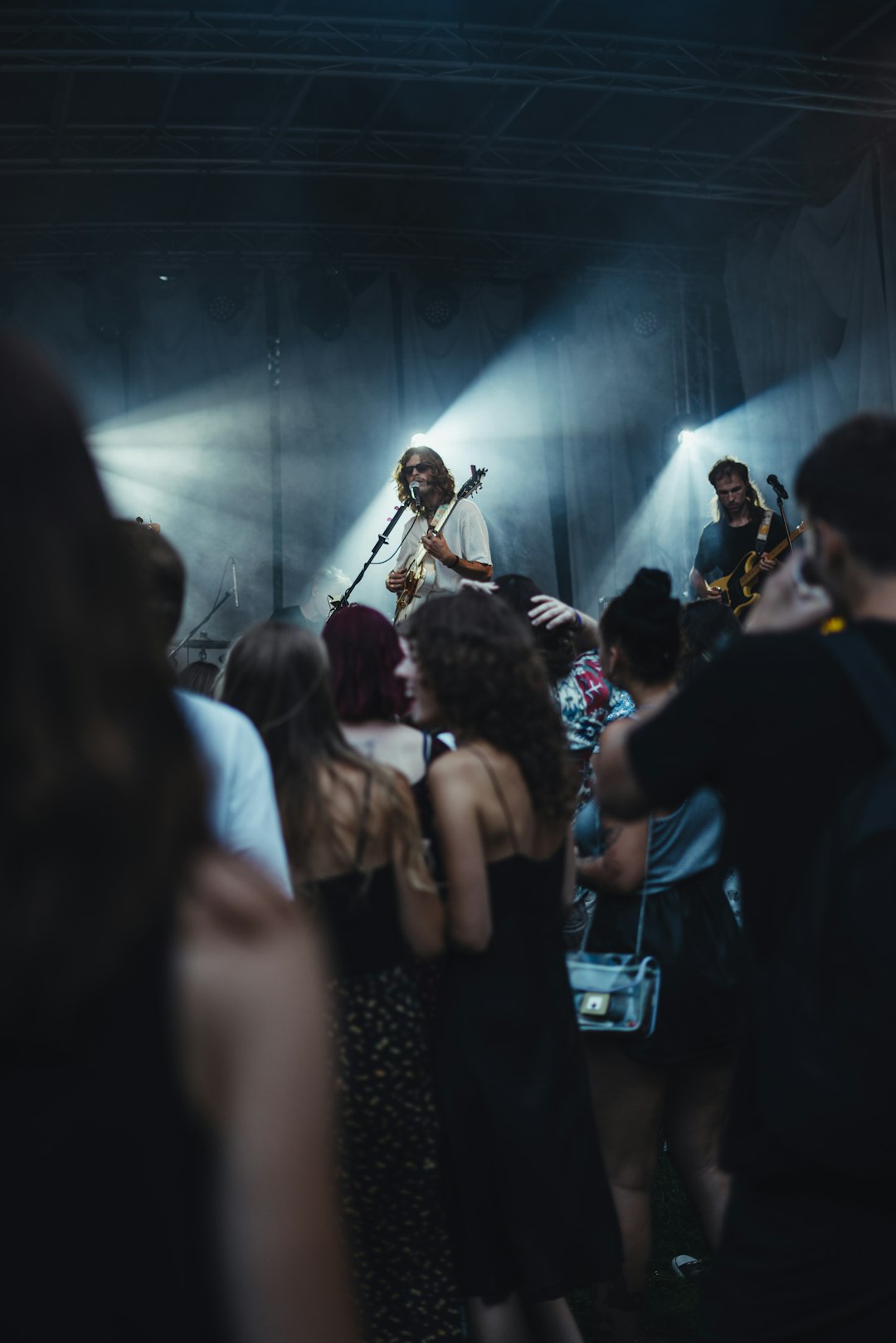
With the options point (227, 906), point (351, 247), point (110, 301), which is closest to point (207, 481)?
point (110, 301)

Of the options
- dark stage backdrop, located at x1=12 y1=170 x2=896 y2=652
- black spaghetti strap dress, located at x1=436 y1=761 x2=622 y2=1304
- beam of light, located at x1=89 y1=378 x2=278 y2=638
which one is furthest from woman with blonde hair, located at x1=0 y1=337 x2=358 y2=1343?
beam of light, located at x1=89 y1=378 x2=278 y2=638

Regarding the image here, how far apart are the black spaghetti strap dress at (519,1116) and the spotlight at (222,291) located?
1088 centimetres

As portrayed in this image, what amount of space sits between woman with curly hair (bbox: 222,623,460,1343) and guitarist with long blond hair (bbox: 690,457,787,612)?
5698 mm

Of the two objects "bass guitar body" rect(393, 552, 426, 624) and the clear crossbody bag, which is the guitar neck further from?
the clear crossbody bag

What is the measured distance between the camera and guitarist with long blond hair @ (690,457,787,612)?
307 inches

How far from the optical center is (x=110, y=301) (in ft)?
38.7

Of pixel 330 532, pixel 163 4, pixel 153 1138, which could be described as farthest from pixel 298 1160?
pixel 330 532

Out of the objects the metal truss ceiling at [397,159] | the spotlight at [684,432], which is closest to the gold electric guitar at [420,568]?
the metal truss ceiling at [397,159]

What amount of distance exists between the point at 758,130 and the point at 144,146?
524cm

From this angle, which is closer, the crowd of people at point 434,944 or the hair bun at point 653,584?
the crowd of people at point 434,944

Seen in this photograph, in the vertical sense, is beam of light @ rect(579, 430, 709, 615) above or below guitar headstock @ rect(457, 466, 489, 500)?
above

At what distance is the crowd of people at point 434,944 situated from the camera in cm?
67

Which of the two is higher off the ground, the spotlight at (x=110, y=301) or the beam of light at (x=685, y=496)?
the spotlight at (x=110, y=301)

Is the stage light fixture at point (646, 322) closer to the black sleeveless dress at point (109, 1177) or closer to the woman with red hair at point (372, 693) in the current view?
the woman with red hair at point (372, 693)
